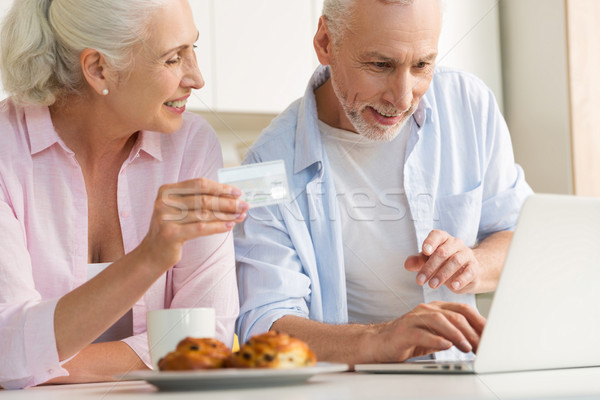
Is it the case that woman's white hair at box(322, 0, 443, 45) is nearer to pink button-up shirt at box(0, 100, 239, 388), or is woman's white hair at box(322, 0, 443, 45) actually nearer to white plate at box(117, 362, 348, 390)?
pink button-up shirt at box(0, 100, 239, 388)

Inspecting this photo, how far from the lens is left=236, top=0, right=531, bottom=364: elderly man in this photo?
1210 mm

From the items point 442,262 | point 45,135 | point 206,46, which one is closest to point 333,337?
point 442,262

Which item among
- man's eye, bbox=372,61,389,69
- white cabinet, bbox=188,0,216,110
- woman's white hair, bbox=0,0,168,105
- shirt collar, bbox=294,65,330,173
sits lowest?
shirt collar, bbox=294,65,330,173

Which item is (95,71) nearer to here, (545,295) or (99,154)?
(99,154)

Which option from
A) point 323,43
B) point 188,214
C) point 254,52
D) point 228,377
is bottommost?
point 228,377

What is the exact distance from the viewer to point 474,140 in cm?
134

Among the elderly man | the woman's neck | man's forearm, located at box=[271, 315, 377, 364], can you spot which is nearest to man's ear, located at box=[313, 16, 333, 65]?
the elderly man

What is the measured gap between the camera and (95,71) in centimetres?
117

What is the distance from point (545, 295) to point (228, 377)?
12.6 inches

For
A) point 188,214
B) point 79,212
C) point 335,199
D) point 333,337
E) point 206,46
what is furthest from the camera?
point 206,46

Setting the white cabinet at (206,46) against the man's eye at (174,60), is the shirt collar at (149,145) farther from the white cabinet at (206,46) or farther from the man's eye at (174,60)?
the white cabinet at (206,46)

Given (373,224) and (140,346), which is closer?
(140,346)

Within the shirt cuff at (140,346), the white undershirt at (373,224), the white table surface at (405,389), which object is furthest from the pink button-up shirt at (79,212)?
the white table surface at (405,389)

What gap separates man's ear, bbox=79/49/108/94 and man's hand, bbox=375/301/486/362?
1.96 ft
